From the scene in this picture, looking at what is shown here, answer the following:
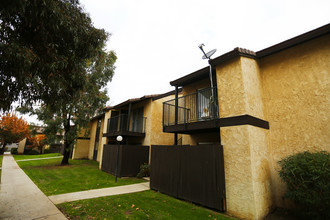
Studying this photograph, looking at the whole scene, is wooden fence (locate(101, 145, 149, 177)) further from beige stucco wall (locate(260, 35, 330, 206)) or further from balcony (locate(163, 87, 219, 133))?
beige stucco wall (locate(260, 35, 330, 206))

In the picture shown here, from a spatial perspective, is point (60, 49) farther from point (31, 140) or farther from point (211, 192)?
point (31, 140)

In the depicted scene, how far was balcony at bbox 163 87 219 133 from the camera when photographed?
6.56 m

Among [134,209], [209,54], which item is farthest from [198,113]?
[134,209]

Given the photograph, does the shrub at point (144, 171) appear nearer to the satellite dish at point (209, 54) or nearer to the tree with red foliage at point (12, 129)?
the satellite dish at point (209, 54)

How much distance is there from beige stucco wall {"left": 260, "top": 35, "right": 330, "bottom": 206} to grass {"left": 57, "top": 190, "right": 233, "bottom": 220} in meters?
3.14

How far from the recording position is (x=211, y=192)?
5.56 metres

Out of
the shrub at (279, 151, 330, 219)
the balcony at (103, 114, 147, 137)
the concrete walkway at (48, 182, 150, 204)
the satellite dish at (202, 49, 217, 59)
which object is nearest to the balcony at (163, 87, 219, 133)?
the satellite dish at (202, 49, 217, 59)

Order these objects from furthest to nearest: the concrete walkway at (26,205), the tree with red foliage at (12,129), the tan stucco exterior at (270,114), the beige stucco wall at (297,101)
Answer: the tree with red foliage at (12,129), the beige stucco wall at (297,101), the tan stucco exterior at (270,114), the concrete walkway at (26,205)

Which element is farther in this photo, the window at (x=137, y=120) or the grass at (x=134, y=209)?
the window at (x=137, y=120)

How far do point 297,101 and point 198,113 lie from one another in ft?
13.5

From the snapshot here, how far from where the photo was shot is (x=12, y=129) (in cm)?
2664

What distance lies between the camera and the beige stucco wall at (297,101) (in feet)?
17.0

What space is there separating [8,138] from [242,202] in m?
35.7

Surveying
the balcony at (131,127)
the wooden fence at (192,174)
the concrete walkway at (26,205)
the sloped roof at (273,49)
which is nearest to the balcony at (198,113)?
the wooden fence at (192,174)
